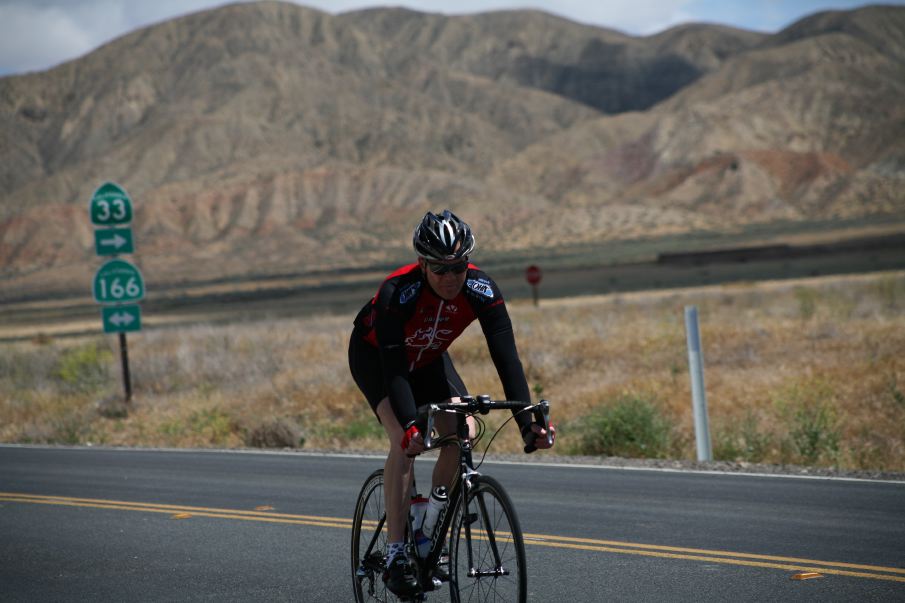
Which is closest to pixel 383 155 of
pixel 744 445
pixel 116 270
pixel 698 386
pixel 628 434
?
pixel 116 270

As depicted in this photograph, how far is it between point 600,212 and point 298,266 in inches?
1244

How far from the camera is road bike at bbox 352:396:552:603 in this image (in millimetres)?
5062

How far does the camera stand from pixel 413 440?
515 cm

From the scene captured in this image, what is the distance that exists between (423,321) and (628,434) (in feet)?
29.5

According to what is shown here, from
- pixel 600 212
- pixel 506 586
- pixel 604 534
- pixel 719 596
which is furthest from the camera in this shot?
pixel 600 212

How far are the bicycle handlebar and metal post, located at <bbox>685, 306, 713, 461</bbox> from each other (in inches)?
279

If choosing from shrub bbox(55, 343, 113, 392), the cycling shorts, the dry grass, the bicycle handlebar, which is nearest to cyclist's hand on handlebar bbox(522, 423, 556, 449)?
the bicycle handlebar

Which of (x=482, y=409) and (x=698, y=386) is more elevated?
(x=482, y=409)

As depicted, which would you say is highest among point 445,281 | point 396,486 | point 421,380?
point 445,281

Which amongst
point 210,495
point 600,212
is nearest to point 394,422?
point 210,495

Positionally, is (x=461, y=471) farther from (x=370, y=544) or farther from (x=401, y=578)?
(x=370, y=544)

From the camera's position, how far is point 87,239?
12600 centimetres

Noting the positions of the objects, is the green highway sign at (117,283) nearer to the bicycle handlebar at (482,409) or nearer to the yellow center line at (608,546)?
the yellow center line at (608,546)

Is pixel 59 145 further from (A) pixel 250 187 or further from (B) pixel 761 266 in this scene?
(B) pixel 761 266
